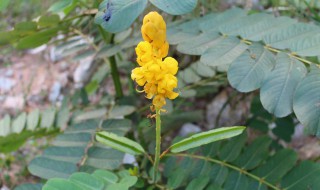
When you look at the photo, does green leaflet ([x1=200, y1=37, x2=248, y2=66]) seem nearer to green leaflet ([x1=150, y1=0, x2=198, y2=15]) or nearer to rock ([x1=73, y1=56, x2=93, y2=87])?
green leaflet ([x1=150, y1=0, x2=198, y2=15])

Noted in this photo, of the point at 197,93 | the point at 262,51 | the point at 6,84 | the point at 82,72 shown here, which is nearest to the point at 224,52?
the point at 262,51

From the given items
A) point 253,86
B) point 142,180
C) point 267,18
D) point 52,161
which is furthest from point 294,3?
point 52,161

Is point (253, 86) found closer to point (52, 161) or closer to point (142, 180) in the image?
point (142, 180)

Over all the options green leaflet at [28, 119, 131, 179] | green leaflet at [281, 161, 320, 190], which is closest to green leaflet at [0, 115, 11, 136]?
green leaflet at [28, 119, 131, 179]

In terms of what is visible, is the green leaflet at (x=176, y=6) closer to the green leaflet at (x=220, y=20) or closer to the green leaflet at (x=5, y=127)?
the green leaflet at (x=220, y=20)

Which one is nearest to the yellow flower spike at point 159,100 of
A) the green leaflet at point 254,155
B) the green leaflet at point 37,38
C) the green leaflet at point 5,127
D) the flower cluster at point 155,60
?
the flower cluster at point 155,60
